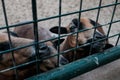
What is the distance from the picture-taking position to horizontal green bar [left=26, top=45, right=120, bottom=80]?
1.11 metres

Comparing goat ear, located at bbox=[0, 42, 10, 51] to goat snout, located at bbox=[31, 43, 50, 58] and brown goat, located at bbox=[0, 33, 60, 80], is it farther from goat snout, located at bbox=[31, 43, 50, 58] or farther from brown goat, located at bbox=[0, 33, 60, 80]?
goat snout, located at bbox=[31, 43, 50, 58]

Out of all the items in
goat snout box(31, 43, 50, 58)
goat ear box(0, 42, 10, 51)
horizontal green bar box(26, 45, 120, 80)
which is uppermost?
goat ear box(0, 42, 10, 51)

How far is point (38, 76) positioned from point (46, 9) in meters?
1.37

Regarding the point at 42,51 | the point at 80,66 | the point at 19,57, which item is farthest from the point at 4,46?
the point at 80,66

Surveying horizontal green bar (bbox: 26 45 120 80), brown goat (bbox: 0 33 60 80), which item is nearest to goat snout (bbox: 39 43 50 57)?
brown goat (bbox: 0 33 60 80)

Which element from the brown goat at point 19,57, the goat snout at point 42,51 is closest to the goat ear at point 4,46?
the brown goat at point 19,57

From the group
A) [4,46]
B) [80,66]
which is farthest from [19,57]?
[80,66]

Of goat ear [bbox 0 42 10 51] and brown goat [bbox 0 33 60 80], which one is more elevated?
goat ear [bbox 0 42 10 51]

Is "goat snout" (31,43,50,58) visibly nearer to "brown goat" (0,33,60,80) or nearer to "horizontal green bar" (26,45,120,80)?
"brown goat" (0,33,60,80)

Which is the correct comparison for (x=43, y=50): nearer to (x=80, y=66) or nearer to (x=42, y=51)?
(x=42, y=51)

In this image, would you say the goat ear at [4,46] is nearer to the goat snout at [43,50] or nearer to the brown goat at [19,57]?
the brown goat at [19,57]

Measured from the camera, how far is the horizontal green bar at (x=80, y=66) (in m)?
1.11

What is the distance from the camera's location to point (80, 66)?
1159 mm

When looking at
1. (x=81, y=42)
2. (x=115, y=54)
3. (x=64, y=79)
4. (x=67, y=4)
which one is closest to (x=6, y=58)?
(x=64, y=79)
